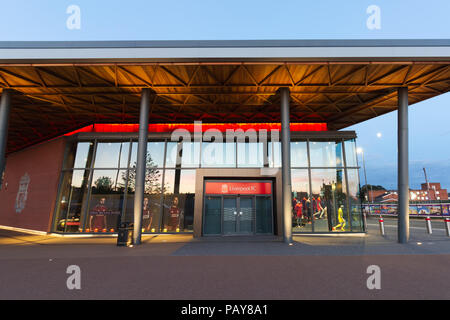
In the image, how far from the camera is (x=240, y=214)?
14234mm

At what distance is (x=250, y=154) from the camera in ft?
50.6

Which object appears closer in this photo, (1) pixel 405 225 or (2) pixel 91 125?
(1) pixel 405 225

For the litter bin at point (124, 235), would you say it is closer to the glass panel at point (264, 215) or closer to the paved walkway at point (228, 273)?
the paved walkway at point (228, 273)

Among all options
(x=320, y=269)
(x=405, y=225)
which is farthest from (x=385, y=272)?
(x=405, y=225)

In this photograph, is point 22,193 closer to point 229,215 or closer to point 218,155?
point 218,155

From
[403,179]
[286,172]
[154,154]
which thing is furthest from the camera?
[154,154]

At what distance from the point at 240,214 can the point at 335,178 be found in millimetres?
6963

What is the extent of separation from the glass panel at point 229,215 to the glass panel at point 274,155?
3581 millimetres

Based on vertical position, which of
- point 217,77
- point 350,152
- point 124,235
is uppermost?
point 217,77

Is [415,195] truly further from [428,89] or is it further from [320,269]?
[320,269]

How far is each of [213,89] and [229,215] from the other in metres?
7.83

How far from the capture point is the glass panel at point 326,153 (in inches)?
600
